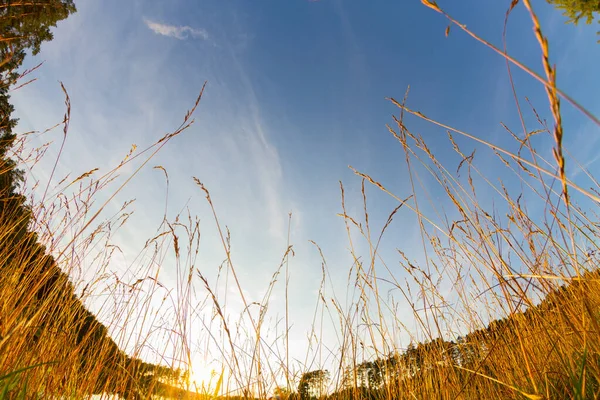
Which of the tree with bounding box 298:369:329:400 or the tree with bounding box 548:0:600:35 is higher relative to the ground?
the tree with bounding box 548:0:600:35

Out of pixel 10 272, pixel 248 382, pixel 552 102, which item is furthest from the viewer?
pixel 10 272

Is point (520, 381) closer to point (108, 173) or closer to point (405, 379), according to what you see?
point (405, 379)

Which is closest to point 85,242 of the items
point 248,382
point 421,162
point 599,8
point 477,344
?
point 248,382

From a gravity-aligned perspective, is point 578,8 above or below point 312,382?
above

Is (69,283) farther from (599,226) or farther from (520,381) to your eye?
(599,226)

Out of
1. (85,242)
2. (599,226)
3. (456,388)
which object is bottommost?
(456,388)

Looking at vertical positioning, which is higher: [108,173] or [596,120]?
[108,173]

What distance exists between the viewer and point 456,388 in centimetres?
166

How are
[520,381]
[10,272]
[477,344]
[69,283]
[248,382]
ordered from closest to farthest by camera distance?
[520,381]
[248,382]
[477,344]
[10,272]
[69,283]

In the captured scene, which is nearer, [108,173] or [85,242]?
[108,173]

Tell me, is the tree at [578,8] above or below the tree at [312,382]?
above

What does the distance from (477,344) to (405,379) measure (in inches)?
19.3

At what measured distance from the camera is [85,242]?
2309mm

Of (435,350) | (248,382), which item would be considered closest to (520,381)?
(435,350)
